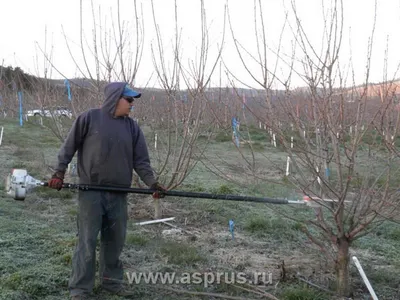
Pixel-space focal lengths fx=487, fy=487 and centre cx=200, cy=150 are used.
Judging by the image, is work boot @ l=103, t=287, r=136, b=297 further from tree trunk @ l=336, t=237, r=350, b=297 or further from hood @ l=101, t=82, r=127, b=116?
tree trunk @ l=336, t=237, r=350, b=297

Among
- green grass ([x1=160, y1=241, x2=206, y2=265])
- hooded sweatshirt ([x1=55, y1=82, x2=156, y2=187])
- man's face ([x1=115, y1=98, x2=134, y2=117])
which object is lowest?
green grass ([x1=160, y1=241, x2=206, y2=265])

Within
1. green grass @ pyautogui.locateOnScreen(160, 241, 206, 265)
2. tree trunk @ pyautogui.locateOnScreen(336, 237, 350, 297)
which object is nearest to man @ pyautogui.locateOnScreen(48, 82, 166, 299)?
green grass @ pyautogui.locateOnScreen(160, 241, 206, 265)

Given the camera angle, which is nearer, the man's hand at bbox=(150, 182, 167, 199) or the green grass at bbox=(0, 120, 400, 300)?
the man's hand at bbox=(150, 182, 167, 199)

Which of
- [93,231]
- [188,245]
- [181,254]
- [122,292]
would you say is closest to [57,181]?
[93,231]

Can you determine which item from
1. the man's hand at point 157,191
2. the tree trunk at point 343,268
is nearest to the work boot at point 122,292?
the man's hand at point 157,191

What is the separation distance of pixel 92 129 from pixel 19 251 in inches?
67.1

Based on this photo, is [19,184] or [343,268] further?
[19,184]

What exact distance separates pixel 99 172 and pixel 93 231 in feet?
1.38

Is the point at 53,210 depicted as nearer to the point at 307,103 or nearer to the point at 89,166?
the point at 89,166

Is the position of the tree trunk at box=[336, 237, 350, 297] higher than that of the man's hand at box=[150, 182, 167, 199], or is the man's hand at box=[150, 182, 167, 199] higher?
the man's hand at box=[150, 182, 167, 199]

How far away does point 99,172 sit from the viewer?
343 centimetres

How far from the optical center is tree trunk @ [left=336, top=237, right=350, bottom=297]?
11.3 ft

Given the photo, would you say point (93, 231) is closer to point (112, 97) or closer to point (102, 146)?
point (102, 146)

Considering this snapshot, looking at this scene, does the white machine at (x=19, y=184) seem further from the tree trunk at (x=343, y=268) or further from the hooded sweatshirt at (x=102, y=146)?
the tree trunk at (x=343, y=268)
